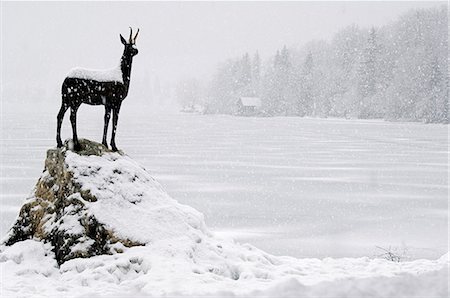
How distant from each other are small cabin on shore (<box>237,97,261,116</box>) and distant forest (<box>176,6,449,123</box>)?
155 centimetres

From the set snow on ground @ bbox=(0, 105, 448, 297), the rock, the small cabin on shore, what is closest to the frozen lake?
snow on ground @ bbox=(0, 105, 448, 297)

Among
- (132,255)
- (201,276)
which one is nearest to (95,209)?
(132,255)

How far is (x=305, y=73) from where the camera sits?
293 feet

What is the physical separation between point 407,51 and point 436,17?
10028 mm

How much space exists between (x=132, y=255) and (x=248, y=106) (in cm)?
9019

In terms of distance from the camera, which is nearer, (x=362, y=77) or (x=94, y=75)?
(x=94, y=75)

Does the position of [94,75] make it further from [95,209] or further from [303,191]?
[303,191]

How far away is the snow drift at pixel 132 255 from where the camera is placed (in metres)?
6.02

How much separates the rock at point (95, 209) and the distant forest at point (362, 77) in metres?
60.9

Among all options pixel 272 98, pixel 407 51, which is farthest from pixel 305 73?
pixel 407 51

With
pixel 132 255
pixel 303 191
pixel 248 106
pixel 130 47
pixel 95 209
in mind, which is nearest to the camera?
pixel 132 255

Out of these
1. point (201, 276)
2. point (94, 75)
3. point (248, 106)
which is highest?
point (94, 75)

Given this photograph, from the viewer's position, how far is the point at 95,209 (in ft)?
24.7

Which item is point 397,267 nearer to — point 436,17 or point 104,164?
point 104,164
